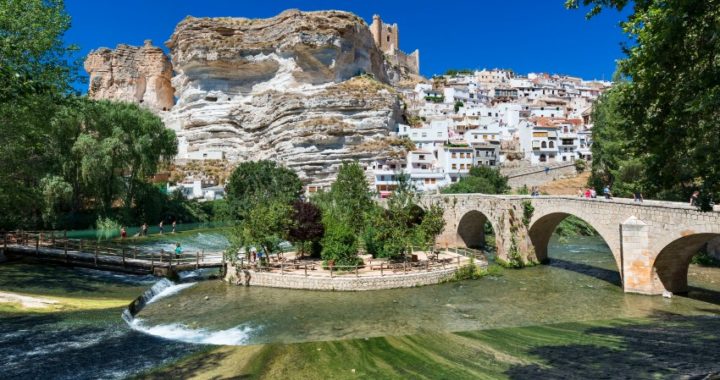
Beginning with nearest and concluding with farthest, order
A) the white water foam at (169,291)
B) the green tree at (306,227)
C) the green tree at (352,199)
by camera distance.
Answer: the white water foam at (169,291) < the green tree at (306,227) < the green tree at (352,199)

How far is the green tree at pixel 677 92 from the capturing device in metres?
6.55

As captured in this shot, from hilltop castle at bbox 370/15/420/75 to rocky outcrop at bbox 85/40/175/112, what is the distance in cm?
5879

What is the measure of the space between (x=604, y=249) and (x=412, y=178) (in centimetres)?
3090

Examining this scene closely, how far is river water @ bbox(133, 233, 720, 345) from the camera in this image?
15219 mm

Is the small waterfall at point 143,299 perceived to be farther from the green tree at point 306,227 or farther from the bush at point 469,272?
the bush at point 469,272

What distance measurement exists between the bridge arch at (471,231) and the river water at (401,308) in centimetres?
1024

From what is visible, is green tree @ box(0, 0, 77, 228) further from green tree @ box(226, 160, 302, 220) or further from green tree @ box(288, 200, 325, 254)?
green tree @ box(226, 160, 302, 220)

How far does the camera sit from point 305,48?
80.2m

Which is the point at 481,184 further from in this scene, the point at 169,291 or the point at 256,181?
the point at 169,291

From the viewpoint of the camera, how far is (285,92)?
80688 millimetres

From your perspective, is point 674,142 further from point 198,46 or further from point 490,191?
point 198,46

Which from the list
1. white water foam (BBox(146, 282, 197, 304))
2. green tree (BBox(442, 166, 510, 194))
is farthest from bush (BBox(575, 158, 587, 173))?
white water foam (BBox(146, 282, 197, 304))

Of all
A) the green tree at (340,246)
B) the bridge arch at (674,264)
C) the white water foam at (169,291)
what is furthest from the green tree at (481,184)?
the white water foam at (169,291)

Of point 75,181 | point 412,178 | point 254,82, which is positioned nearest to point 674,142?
point 75,181
